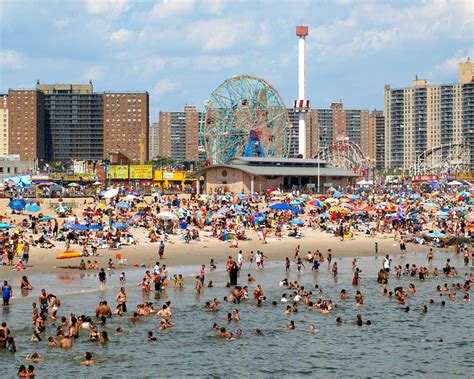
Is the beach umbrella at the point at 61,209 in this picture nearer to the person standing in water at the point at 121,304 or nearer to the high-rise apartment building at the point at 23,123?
the person standing in water at the point at 121,304

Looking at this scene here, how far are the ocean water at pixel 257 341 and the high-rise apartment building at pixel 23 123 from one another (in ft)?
534

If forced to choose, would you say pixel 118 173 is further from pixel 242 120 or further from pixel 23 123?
pixel 23 123

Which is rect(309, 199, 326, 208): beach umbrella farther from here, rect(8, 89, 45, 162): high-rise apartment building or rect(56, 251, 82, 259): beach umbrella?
rect(8, 89, 45, 162): high-rise apartment building

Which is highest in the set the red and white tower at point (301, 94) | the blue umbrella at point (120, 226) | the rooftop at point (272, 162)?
the red and white tower at point (301, 94)

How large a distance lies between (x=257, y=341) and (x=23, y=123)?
17583 cm

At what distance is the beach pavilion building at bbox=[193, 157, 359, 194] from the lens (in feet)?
289

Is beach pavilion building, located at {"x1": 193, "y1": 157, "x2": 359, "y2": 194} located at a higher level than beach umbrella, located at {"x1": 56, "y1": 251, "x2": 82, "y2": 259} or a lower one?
higher

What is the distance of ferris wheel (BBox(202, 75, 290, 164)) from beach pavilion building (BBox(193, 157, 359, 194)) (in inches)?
201

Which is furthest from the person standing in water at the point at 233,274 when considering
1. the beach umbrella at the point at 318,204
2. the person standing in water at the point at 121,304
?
the beach umbrella at the point at 318,204

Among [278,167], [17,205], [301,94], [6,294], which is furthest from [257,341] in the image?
[301,94]

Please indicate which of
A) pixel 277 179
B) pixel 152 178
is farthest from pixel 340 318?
pixel 152 178

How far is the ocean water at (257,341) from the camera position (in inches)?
977

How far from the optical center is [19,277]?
37562 mm

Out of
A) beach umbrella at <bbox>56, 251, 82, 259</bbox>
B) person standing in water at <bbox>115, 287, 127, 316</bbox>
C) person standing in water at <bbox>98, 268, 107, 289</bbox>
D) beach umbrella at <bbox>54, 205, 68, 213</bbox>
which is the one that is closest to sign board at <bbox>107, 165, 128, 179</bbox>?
beach umbrella at <bbox>54, 205, 68, 213</bbox>
